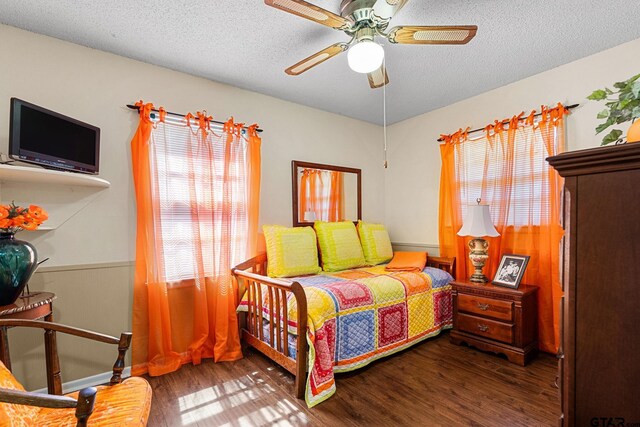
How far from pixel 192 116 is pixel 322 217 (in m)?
1.64

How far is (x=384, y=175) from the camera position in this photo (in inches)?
160

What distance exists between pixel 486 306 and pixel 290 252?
5.82 ft

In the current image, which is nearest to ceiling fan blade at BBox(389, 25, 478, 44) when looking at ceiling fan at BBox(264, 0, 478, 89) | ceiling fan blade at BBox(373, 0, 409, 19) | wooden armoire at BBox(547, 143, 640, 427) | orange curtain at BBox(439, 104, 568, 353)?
ceiling fan at BBox(264, 0, 478, 89)

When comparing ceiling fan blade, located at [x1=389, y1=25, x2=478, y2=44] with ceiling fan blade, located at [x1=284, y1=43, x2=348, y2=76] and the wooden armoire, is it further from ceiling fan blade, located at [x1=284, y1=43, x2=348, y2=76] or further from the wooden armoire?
the wooden armoire

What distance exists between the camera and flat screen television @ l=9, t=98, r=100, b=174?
1.63 meters

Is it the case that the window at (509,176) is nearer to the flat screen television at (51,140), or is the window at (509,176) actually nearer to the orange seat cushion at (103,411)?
the orange seat cushion at (103,411)

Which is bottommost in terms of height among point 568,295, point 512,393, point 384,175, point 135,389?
point 512,393

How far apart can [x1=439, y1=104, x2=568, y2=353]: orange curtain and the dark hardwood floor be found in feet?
2.08

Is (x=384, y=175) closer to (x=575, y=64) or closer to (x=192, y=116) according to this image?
(x=575, y=64)

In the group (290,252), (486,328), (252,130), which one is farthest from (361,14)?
(486,328)

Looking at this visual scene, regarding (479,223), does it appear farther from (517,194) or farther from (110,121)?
(110,121)

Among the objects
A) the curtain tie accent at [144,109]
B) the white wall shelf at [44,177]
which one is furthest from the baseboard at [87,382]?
the curtain tie accent at [144,109]

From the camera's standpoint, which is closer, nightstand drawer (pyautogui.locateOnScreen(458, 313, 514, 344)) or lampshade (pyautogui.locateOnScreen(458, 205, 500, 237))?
nightstand drawer (pyautogui.locateOnScreen(458, 313, 514, 344))

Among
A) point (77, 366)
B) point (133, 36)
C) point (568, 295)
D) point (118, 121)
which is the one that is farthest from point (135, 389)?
point (133, 36)
